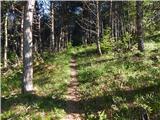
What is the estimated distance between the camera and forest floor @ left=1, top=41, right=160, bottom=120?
13.0m

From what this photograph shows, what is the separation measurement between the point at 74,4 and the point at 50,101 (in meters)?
47.4

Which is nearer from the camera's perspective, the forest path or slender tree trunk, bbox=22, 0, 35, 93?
the forest path

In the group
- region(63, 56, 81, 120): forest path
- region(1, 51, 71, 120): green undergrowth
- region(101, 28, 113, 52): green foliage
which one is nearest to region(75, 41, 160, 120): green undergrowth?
region(63, 56, 81, 120): forest path

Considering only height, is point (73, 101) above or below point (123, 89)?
below

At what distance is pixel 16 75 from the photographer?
1037 inches

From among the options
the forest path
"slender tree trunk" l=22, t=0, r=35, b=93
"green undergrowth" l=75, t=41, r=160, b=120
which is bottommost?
the forest path

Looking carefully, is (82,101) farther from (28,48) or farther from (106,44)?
(106,44)

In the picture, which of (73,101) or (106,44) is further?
(106,44)

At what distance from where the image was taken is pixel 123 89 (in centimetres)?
1603

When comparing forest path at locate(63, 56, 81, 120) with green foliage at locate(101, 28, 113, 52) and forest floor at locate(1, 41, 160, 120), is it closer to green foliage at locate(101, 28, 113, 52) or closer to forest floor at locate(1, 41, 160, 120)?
forest floor at locate(1, 41, 160, 120)

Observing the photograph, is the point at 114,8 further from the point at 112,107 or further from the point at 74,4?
the point at 112,107

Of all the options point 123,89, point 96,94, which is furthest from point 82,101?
point 123,89

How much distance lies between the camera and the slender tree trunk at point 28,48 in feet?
57.5

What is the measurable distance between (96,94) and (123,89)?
48.6 inches
